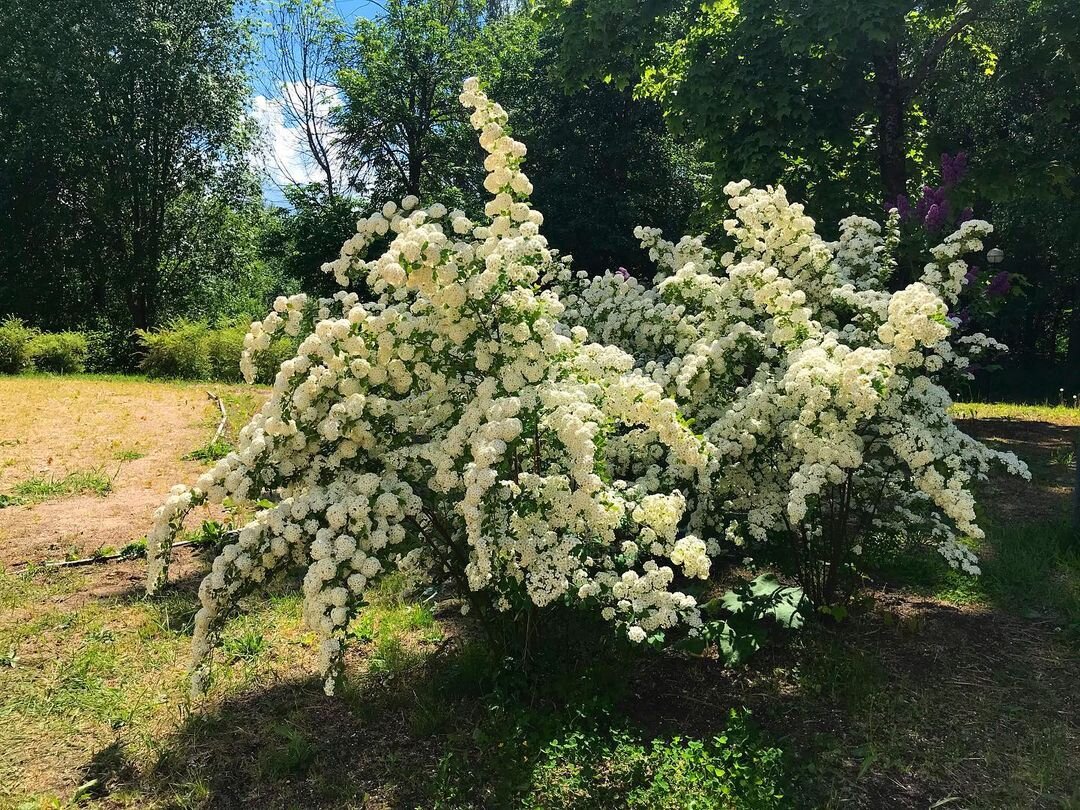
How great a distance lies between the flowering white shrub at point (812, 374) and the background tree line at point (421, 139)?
4.74 m

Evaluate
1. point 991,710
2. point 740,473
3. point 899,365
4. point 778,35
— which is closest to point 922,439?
point 899,365

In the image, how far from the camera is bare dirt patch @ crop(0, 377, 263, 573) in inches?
200

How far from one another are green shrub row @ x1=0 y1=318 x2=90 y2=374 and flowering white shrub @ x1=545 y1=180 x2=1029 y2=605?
48.4 feet

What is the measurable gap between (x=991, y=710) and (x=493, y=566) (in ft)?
6.65

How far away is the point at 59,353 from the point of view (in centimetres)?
1602

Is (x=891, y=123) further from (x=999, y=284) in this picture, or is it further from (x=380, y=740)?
(x=380, y=740)

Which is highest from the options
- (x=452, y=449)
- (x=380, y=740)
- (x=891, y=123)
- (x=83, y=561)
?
(x=891, y=123)

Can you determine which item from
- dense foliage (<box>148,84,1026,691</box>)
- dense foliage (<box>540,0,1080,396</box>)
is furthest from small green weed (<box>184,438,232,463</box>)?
dense foliage (<box>540,0,1080,396</box>)

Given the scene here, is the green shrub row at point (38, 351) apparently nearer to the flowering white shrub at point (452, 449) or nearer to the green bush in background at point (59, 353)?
the green bush in background at point (59, 353)

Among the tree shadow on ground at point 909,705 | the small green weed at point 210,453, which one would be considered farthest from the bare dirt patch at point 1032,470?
the small green weed at point 210,453

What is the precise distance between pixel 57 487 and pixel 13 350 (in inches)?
441

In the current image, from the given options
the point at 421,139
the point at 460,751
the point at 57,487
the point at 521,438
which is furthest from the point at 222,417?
the point at 421,139

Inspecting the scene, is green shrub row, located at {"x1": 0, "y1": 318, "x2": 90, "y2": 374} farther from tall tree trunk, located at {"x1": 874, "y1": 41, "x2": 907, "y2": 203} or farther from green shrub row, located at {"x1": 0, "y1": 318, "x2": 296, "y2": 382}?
tall tree trunk, located at {"x1": 874, "y1": 41, "x2": 907, "y2": 203}

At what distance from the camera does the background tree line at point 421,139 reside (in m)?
8.66
